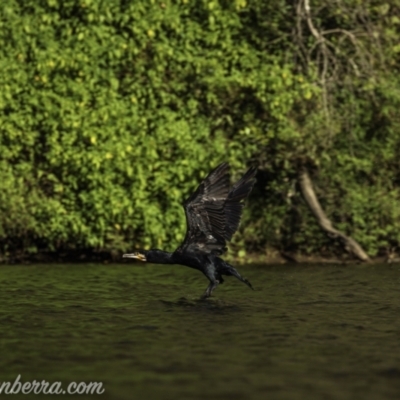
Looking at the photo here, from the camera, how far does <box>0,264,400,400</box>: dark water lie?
8.77 metres

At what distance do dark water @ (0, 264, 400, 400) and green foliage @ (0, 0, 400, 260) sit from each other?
155 cm

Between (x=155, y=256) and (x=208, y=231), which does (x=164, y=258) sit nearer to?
(x=155, y=256)

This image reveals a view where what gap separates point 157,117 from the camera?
1781 centimetres

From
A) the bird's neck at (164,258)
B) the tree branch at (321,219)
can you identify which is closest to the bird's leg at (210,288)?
the bird's neck at (164,258)

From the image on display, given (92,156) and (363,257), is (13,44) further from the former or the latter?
(363,257)

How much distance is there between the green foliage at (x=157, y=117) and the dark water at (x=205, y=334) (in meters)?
1.55

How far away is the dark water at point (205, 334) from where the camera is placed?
28.8 ft

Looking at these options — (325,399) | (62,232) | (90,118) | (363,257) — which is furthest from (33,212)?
(325,399)

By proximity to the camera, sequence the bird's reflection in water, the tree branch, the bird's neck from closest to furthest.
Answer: the bird's reflection in water, the bird's neck, the tree branch

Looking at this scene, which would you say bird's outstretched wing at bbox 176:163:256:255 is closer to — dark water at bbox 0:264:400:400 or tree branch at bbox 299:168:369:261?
dark water at bbox 0:264:400:400

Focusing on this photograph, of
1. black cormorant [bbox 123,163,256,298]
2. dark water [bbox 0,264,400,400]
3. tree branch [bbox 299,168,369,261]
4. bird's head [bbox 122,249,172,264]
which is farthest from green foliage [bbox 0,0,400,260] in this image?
black cormorant [bbox 123,163,256,298]

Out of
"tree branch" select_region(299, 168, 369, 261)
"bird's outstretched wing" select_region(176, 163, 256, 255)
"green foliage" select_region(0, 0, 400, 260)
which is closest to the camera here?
"bird's outstretched wing" select_region(176, 163, 256, 255)

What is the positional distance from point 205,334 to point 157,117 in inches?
292

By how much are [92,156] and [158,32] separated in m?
2.39
